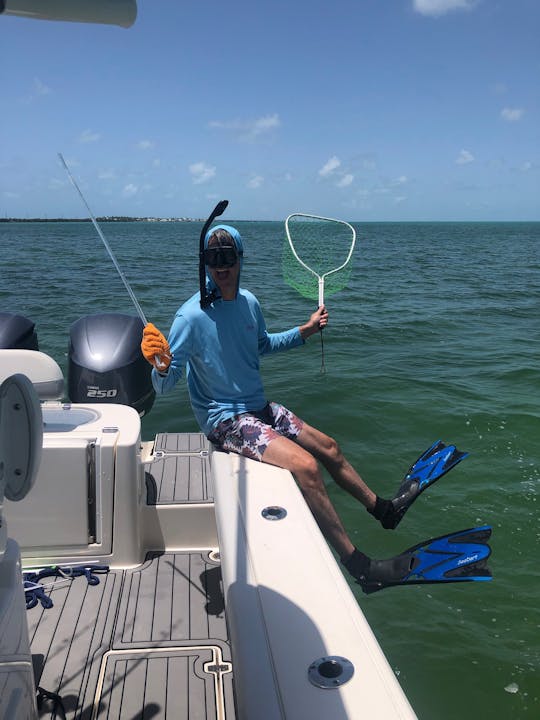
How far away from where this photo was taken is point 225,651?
8.46ft

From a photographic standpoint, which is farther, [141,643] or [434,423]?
[434,423]

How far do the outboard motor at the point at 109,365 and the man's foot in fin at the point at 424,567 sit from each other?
226cm

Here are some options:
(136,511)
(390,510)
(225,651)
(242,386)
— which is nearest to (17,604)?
(225,651)

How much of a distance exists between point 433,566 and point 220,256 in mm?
1929

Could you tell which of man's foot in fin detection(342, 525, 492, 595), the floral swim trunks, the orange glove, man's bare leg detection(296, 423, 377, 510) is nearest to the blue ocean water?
man's foot in fin detection(342, 525, 492, 595)

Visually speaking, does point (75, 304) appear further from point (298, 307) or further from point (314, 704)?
point (314, 704)

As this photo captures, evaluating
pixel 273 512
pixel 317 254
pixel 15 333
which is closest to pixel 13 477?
pixel 273 512

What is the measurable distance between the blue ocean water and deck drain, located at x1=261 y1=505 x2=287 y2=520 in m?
1.74

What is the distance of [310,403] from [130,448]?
5487 mm

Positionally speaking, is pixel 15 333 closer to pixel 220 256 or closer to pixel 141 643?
pixel 220 256

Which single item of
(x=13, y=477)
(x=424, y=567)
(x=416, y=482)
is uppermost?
(x=13, y=477)

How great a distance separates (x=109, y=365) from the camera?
14.8ft

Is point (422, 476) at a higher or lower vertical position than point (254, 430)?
lower

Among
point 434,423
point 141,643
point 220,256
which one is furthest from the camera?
point 434,423
